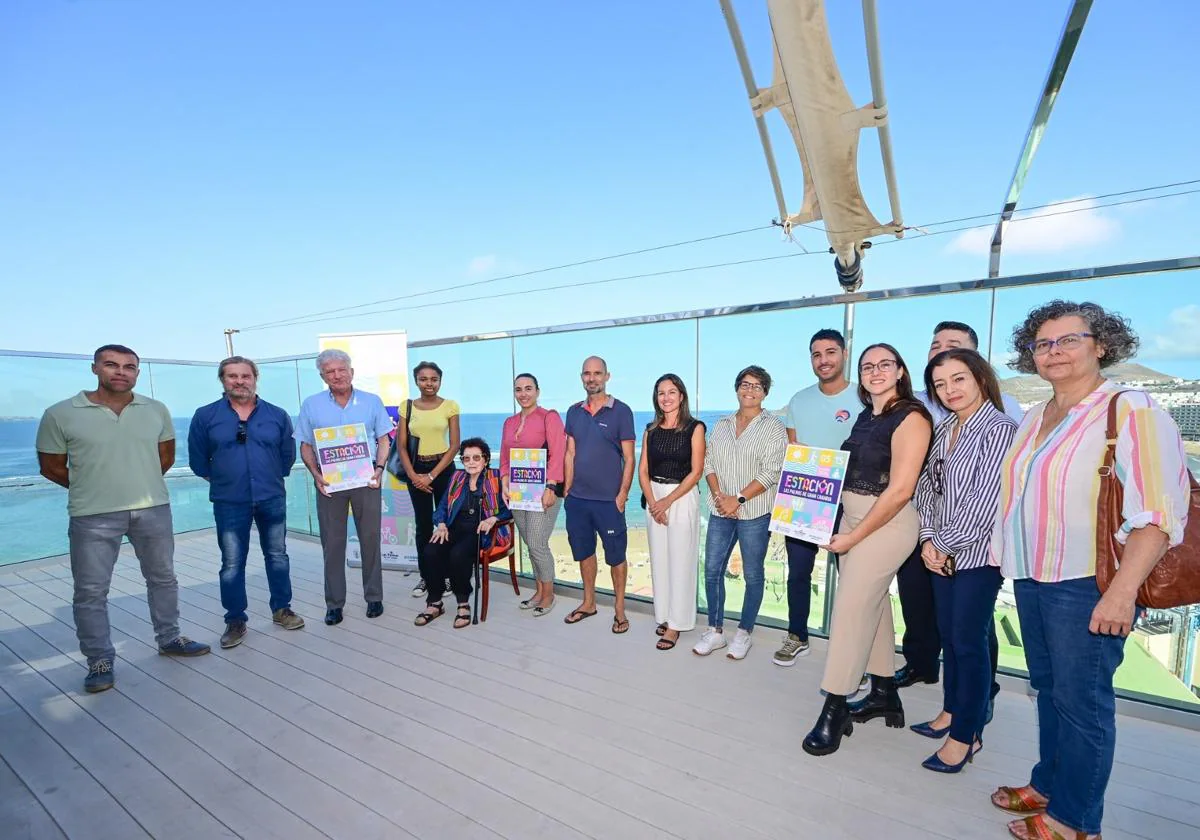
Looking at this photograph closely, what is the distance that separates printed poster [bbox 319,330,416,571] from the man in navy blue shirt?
53.4 inches

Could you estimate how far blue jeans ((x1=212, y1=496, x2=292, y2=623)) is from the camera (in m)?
3.26

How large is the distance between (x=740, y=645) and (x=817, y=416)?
141 cm

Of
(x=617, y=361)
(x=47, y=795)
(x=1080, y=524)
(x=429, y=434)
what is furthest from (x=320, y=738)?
(x=1080, y=524)

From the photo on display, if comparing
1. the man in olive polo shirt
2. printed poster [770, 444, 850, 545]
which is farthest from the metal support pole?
the man in olive polo shirt

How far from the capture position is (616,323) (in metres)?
3.70

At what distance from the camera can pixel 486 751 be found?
7.17 ft

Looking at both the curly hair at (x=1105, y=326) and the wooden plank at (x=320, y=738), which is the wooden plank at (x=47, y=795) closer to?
the wooden plank at (x=320, y=738)

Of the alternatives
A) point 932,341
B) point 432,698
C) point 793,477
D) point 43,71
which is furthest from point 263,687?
point 43,71

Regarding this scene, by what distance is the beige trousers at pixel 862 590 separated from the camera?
2043mm

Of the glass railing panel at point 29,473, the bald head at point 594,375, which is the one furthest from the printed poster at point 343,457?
the glass railing panel at point 29,473

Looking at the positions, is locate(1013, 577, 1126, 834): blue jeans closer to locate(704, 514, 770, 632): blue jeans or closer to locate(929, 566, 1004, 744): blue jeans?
locate(929, 566, 1004, 744): blue jeans

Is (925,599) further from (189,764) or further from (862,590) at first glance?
(189,764)

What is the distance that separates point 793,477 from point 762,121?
8.81 ft

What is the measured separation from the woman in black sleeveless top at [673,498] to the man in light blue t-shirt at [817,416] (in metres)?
0.54
